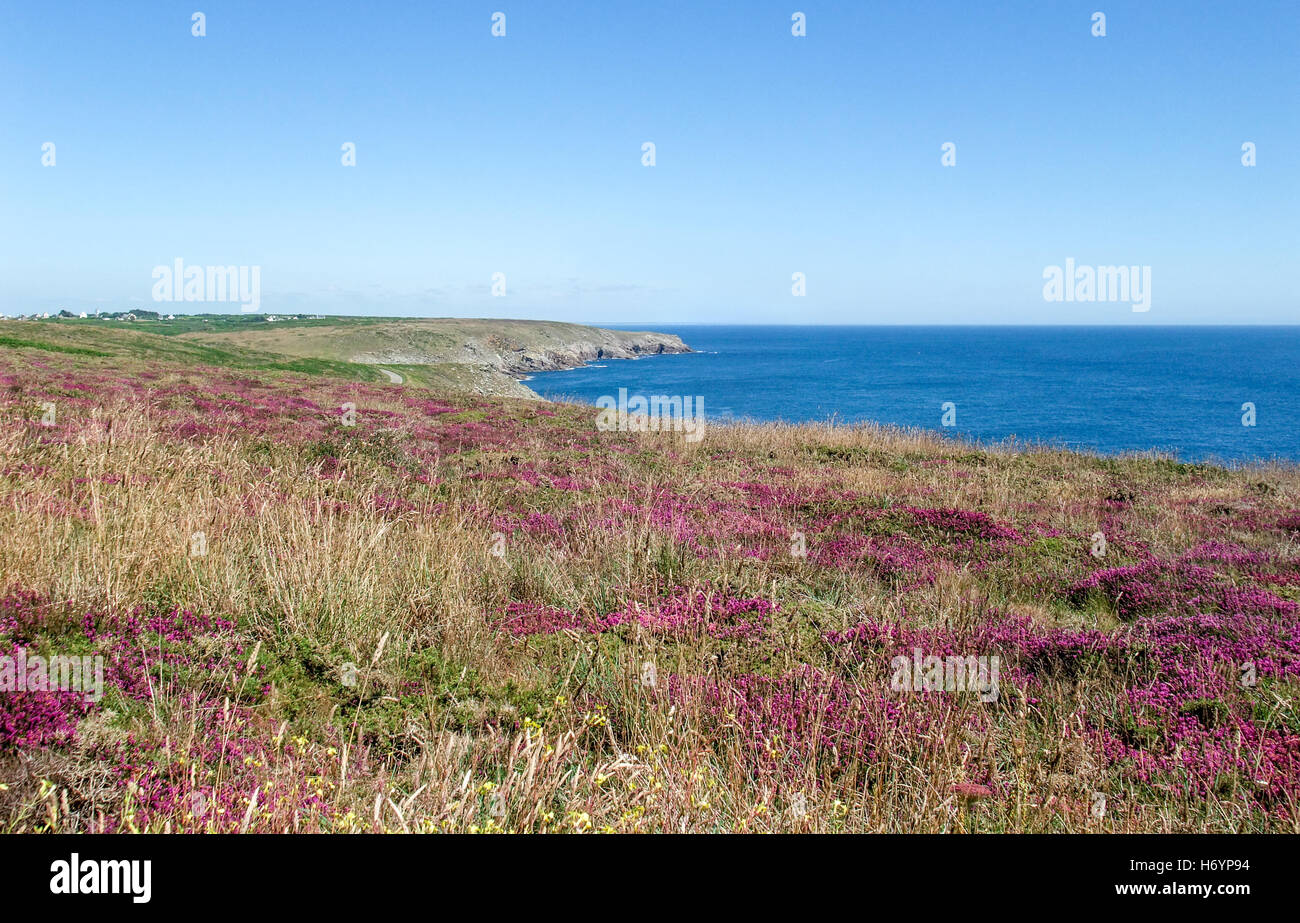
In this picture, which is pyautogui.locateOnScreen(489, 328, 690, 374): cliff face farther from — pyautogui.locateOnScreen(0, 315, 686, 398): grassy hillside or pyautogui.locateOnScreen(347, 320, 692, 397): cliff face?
pyautogui.locateOnScreen(0, 315, 686, 398): grassy hillside

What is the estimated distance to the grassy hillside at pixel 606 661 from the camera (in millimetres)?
2934

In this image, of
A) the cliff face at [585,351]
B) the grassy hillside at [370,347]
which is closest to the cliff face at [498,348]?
the cliff face at [585,351]

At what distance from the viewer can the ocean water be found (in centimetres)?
4900

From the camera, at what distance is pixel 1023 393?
261 feet

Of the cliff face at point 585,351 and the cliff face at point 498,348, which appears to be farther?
the cliff face at point 585,351

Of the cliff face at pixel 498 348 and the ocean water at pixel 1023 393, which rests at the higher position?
the cliff face at pixel 498 348

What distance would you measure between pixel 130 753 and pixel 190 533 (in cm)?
Answer: 295

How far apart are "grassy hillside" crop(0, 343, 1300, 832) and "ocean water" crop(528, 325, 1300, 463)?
1725cm

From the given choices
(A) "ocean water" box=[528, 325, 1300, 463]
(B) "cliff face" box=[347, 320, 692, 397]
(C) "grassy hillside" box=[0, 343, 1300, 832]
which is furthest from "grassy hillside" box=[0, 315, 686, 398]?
(C) "grassy hillside" box=[0, 343, 1300, 832]

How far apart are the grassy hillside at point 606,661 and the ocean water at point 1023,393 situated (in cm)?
1725

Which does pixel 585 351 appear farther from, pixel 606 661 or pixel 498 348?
pixel 606 661

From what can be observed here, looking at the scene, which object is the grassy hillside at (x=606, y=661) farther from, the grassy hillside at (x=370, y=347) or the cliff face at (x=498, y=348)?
the cliff face at (x=498, y=348)

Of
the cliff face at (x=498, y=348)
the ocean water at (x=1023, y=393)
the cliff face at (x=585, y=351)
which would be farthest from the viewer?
the cliff face at (x=585, y=351)
